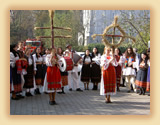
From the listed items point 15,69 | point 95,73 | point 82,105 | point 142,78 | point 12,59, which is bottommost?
point 82,105

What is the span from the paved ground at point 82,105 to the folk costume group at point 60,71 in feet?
1.23

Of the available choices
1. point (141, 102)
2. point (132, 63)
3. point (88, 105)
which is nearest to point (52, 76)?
point (88, 105)

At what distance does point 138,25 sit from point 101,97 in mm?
5066

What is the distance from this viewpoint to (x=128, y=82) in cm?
1063

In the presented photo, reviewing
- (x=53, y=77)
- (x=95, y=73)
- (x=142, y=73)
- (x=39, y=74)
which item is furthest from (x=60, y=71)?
(x=142, y=73)

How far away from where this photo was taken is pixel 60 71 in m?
10.1

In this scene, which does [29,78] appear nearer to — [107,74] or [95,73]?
[107,74]

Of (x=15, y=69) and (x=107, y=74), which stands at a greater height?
(x=15, y=69)

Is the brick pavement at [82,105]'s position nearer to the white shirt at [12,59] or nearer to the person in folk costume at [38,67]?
the person in folk costume at [38,67]

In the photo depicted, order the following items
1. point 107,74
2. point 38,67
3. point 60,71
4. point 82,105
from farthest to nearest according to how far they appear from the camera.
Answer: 1. point 60,71
2. point 38,67
3. point 107,74
4. point 82,105

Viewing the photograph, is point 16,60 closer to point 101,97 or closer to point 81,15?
point 101,97

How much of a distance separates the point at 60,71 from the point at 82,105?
248 centimetres

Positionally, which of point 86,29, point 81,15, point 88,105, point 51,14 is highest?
point 81,15

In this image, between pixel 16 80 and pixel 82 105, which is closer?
pixel 82 105
